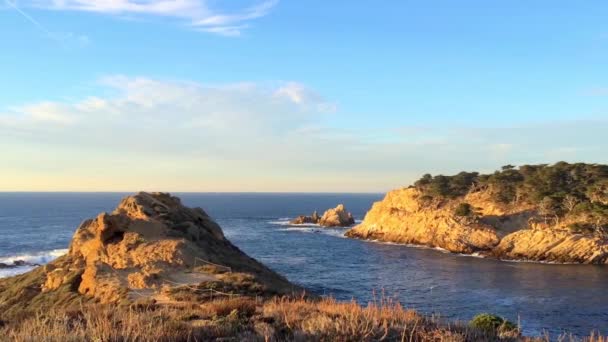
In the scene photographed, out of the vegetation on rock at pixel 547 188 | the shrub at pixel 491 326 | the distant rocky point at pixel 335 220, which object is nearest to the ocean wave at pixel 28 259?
the shrub at pixel 491 326

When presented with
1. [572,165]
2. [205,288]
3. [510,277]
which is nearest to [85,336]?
[205,288]

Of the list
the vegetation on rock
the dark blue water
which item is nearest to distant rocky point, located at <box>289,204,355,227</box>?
the vegetation on rock

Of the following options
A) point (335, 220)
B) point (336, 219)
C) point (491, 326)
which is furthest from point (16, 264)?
point (336, 219)

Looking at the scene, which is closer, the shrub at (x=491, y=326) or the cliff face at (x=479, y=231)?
the shrub at (x=491, y=326)

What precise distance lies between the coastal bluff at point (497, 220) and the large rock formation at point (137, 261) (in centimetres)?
4911

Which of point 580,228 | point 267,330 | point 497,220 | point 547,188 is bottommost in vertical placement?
point 580,228

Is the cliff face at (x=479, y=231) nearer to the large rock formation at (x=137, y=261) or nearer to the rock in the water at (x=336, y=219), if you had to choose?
the rock in the water at (x=336, y=219)

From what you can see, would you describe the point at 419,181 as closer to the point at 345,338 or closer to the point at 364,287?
the point at 364,287

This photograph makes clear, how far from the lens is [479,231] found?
72625 millimetres

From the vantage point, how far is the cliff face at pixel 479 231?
6150 centimetres

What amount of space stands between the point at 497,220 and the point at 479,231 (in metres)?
3.94

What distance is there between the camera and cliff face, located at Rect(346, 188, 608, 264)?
61.5m

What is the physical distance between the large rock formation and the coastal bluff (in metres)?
49.1

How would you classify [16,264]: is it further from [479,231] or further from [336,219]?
[336,219]
